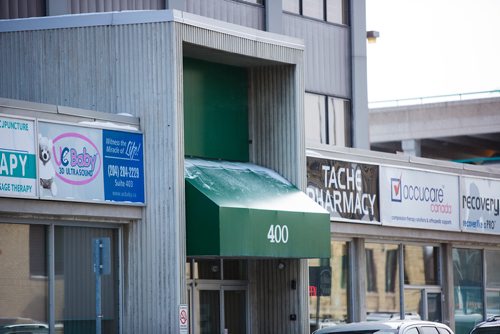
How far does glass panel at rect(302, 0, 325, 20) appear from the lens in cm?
3494

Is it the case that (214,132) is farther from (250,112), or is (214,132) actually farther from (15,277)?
(15,277)

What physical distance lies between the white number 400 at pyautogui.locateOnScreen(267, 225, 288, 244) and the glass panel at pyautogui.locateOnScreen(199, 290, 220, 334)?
231 centimetres

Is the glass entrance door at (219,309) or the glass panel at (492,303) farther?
the glass panel at (492,303)

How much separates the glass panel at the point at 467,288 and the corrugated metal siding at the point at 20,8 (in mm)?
12994

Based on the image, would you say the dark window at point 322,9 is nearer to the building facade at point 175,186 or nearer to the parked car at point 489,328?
the building facade at point 175,186

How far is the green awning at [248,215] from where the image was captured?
928 inches

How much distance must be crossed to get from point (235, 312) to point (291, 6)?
10.6 meters

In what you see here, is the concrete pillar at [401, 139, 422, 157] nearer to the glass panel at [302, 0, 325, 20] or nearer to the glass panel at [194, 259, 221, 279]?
the glass panel at [302, 0, 325, 20]

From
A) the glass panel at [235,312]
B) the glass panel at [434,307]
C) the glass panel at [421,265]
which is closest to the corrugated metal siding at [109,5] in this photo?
the glass panel at [235,312]

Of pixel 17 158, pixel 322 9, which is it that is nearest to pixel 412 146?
pixel 322 9

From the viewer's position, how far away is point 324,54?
35375 mm

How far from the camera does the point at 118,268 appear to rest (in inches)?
931

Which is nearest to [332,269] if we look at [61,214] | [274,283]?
[274,283]

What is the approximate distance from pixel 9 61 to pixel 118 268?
465 centimetres
